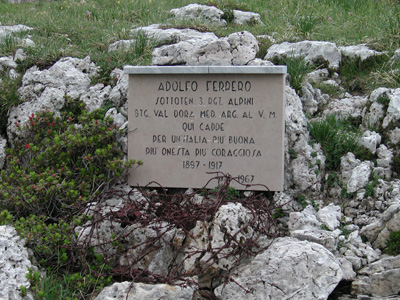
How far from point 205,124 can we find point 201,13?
4584 mm

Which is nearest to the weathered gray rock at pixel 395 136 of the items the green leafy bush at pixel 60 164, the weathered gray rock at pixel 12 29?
the green leafy bush at pixel 60 164

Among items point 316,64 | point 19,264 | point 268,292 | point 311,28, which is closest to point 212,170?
point 268,292

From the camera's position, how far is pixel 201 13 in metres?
9.23

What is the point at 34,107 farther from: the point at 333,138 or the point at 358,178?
the point at 358,178

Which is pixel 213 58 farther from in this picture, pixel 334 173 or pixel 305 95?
pixel 334 173

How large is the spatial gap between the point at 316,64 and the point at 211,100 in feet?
7.81

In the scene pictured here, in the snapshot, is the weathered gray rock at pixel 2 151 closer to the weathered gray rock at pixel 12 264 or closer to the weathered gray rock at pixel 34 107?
the weathered gray rock at pixel 34 107

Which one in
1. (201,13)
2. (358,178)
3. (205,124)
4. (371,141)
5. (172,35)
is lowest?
(358,178)

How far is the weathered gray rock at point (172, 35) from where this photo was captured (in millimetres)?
7243

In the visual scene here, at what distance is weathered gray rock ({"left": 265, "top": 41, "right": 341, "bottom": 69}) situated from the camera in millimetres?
6905

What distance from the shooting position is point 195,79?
530 centimetres

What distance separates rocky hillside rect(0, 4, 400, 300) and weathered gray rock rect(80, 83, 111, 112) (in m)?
0.01

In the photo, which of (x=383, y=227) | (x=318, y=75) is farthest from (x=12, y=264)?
(x=318, y=75)

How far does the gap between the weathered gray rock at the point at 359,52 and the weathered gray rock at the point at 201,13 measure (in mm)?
2690
